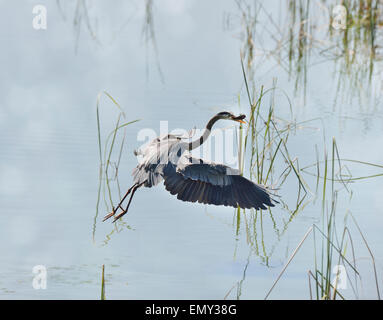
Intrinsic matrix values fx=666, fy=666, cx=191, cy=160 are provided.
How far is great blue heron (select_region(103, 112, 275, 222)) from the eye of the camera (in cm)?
471

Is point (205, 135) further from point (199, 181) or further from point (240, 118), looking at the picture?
point (199, 181)

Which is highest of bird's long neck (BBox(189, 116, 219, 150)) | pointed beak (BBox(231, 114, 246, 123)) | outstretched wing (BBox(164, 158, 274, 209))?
pointed beak (BBox(231, 114, 246, 123))

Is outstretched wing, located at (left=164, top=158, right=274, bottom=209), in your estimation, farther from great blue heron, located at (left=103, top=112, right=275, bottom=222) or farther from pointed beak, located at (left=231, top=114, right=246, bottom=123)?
pointed beak, located at (left=231, top=114, right=246, bottom=123)

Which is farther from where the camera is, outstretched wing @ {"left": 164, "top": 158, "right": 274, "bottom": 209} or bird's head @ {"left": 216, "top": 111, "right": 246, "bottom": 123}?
bird's head @ {"left": 216, "top": 111, "right": 246, "bottom": 123}

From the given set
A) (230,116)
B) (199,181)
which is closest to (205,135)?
(230,116)

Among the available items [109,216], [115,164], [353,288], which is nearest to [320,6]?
[115,164]

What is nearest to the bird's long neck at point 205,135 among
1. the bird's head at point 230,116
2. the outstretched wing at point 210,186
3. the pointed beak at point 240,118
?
the bird's head at point 230,116

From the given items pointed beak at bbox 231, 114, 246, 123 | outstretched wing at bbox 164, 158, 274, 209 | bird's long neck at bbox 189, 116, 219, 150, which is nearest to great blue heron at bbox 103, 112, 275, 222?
outstretched wing at bbox 164, 158, 274, 209

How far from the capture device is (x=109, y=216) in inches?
199

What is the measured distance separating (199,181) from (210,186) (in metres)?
0.09

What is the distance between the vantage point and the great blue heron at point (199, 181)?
4.71 metres

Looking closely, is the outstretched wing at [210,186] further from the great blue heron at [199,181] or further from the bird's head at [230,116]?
the bird's head at [230,116]
